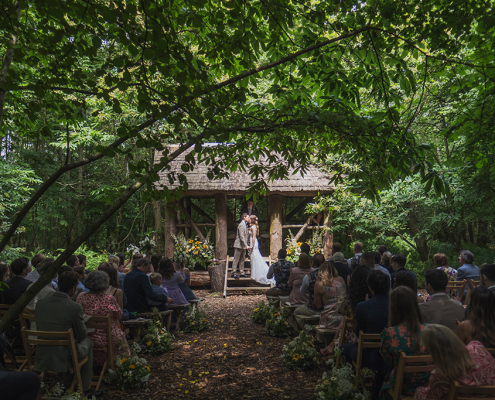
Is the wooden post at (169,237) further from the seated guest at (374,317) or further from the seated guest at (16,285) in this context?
the seated guest at (374,317)

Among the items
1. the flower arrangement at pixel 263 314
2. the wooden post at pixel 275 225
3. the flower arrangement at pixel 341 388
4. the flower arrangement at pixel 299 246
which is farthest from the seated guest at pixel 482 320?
the wooden post at pixel 275 225

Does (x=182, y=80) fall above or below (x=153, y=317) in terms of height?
above

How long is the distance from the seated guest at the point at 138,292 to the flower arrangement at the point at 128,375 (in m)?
1.47

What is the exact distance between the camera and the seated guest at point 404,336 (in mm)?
2932

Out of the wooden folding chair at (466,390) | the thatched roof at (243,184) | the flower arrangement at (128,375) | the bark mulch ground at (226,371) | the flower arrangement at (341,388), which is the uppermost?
the thatched roof at (243,184)

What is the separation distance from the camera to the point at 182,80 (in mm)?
2539

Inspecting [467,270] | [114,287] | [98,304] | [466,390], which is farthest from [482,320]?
[114,287]

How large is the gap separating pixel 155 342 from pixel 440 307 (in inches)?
163

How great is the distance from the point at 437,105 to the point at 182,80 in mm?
9761

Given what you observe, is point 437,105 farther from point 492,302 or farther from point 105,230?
point 105,230

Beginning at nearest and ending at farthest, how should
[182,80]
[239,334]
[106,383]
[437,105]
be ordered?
1. [182,80]
2. [106,383]
3. [239,334]
4. [437,105]

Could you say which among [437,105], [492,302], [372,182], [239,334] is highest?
[437,105]

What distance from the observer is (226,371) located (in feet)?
16.5

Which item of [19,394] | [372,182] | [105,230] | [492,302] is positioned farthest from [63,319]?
[105,230]
